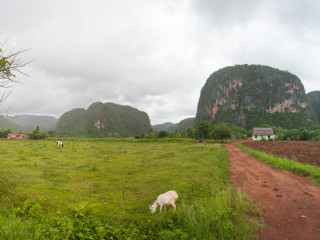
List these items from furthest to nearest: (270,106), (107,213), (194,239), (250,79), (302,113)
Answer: (250,79)
(270,106)
(302,113)
(107,213)
(194,239)

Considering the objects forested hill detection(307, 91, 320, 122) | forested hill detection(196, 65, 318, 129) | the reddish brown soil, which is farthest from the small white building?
forested hill detection(307, 91, 320, 122)

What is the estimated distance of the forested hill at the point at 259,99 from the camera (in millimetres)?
133750

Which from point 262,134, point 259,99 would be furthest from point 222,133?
point 259,99

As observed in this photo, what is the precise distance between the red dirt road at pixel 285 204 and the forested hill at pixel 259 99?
13826 centimetres

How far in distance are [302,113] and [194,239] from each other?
6679 inches

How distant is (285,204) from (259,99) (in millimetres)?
172692

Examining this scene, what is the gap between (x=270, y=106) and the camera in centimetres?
14500

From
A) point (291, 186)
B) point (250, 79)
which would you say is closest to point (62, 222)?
point (291, 186)

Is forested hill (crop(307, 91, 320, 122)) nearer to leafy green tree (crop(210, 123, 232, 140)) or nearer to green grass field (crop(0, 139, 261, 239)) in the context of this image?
leafy green tree (crop(210, 123, 232, 140))

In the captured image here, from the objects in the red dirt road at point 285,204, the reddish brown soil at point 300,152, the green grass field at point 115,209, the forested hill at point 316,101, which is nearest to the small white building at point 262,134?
the reddish brown soil at point 300,152

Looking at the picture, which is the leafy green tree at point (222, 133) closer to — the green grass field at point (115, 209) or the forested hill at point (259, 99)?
the green grass field at point (115, 209)

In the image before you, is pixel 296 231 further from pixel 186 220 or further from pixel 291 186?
pixel 291 186

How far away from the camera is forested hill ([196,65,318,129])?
133750 millimetres

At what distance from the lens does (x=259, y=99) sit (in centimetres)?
15450
